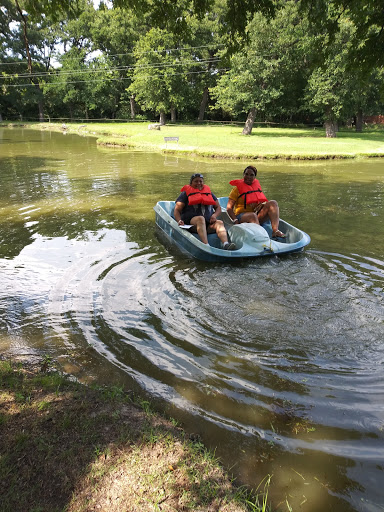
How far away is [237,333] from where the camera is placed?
4090 millimetres

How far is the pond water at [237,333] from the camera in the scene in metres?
2.63

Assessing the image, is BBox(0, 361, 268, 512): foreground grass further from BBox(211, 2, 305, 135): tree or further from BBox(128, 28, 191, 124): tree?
BBox(128, 28, 191, 124): tree

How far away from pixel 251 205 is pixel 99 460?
18.7 ft

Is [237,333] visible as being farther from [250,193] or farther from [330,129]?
[330,129]

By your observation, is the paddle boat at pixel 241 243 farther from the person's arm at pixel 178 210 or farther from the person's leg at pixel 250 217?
the person's leg at pixel 250 217

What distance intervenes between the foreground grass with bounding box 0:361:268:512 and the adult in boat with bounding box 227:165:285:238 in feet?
15.4

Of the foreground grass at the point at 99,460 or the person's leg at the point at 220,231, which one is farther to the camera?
the person's leg at the point at 220,231

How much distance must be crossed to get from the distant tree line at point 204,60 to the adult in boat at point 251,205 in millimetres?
2191

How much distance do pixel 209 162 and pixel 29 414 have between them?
16.5 metres

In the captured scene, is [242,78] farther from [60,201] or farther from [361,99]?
[60,201]

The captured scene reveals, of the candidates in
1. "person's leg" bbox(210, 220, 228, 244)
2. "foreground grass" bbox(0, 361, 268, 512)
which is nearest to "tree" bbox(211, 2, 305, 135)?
"person's leg" bbox(210, 220, 228, 244)

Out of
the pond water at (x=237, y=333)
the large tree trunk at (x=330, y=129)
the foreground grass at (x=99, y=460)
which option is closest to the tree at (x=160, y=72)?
the large tree trunk at (x=330, y=129)

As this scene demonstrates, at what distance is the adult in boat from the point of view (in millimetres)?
6871

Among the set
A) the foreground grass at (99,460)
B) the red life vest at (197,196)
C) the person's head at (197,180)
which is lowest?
the foreground grass at (99,460)
